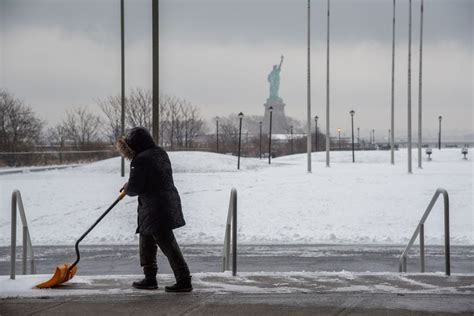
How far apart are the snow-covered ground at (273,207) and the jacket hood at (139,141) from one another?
33.9 ft

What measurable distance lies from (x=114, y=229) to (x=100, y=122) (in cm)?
5472

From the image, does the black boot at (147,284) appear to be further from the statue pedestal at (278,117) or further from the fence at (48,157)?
the statue pedestal at (278,117)

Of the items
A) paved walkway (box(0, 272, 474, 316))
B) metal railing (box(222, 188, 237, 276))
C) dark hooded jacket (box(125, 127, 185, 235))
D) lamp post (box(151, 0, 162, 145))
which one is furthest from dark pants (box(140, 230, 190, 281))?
lamp post (box(151, 0, 162, 145))

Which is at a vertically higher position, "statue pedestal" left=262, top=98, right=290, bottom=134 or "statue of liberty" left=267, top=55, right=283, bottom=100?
"statue of liberty" left=267, top=55, right=283, bottom=100

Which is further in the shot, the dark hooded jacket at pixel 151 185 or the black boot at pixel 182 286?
the black boot at pixel 182 286

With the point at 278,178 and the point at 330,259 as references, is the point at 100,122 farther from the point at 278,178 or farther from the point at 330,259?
the point at 330,259

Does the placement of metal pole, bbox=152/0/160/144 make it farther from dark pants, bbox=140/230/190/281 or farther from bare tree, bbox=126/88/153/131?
bare tree, bbox=126/88/153/131

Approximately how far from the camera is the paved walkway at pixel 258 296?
638 cm

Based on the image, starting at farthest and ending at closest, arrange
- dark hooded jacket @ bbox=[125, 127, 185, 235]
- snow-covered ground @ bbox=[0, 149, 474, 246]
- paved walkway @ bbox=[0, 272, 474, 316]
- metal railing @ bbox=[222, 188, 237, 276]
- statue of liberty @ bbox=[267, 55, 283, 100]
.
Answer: statue of liberty @ bbox=[267, 55, 283, 100]
snow-covered ground @ bbox=[0, 149, 474, 246]
metal railing @ bbox=[222, 188, 237, 276]
dark hooded jacket @ bbox=[125, 127, 185, 235]
paved walkway @ bbox=[0, 272, 474, 316]

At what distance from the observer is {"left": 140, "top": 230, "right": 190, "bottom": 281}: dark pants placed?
7035 mm

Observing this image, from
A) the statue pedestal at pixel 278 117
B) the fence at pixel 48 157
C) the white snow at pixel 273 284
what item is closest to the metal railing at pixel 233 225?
the white snow at pixel 273 284

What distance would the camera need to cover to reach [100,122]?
72.6 metres

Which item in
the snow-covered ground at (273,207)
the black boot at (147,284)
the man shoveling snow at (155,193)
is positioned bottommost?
the snow-covered ground at (273,207)

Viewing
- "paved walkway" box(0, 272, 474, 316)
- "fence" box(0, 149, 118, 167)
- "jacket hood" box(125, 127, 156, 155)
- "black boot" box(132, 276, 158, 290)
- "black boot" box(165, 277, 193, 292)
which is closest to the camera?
"paved walkway" box(0, 272, 474, 316)
